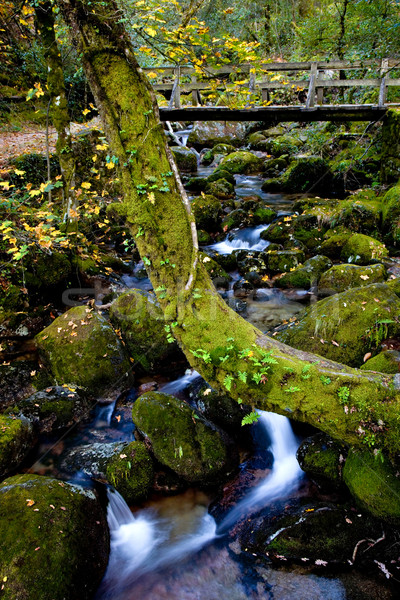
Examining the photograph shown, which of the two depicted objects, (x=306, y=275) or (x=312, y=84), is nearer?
(x=306, y=275)

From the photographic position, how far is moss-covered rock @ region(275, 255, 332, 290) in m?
9.27

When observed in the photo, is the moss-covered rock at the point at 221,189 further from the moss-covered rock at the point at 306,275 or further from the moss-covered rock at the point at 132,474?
the moss-covered rock at the point at 132,474

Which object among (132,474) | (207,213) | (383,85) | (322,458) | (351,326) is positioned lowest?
(132,474)

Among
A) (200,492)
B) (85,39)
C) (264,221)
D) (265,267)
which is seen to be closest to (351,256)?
(265,267)

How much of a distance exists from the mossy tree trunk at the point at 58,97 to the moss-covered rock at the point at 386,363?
707cm

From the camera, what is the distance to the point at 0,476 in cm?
471

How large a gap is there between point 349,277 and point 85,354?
6.07 meters

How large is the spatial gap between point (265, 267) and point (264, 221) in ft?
11.6

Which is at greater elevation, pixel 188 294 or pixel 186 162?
pixel 186 162

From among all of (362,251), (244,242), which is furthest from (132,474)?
(244,242)

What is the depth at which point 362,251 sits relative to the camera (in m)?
9.71

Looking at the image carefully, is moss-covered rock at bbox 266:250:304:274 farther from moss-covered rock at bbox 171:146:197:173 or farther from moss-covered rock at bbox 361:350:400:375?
moss-covered rock at bbox 171:146:197:173

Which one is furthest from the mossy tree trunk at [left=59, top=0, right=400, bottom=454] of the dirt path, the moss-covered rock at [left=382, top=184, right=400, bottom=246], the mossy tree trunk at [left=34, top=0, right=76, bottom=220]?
the dirt path

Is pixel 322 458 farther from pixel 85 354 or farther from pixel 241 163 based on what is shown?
pixel 241 163
